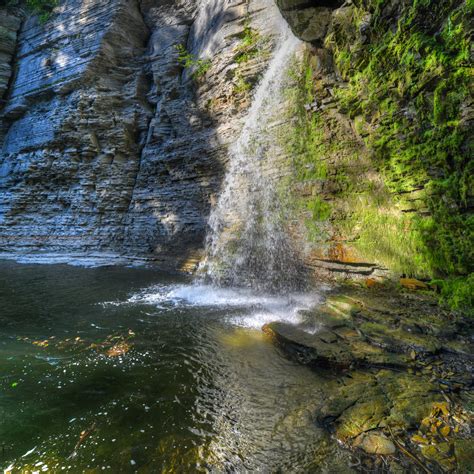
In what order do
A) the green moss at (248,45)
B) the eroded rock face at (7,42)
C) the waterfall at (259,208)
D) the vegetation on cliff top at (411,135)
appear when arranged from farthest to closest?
the eroded rock face at (7,42), the green moss at (248,45), the waterfall at (259,208), the vegetation on cliff top at (411,135)

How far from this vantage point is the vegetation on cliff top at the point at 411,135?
14.1 feet

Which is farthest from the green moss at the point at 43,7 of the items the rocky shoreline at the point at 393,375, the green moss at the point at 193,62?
the rocky shoreline at the point at 393,375

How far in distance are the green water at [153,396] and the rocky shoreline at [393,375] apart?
22 cm

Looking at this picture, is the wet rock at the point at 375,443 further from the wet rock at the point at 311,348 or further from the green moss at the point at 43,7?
the green moss at the point at 43,7

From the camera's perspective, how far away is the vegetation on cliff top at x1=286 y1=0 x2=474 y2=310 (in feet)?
14.1

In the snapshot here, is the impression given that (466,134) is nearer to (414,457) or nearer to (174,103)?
(414,457)

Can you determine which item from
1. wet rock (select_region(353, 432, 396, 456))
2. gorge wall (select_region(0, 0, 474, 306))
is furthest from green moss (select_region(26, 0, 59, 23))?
wet rock (select_region(353, 432, 396, 456))

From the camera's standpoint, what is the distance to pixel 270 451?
2.16 metres

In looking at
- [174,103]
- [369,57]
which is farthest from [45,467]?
[174,103]

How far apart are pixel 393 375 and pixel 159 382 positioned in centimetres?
258

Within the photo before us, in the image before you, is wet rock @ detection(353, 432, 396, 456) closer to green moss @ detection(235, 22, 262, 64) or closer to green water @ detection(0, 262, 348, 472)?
green water @ detection(0, 262, 348, 472)

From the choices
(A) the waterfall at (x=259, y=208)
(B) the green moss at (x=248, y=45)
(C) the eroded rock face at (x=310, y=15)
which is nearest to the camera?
(C) the eroded rock face at (x=310, y=15)

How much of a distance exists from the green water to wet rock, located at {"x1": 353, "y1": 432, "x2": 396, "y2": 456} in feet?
0.66

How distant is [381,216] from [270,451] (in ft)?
15.9
